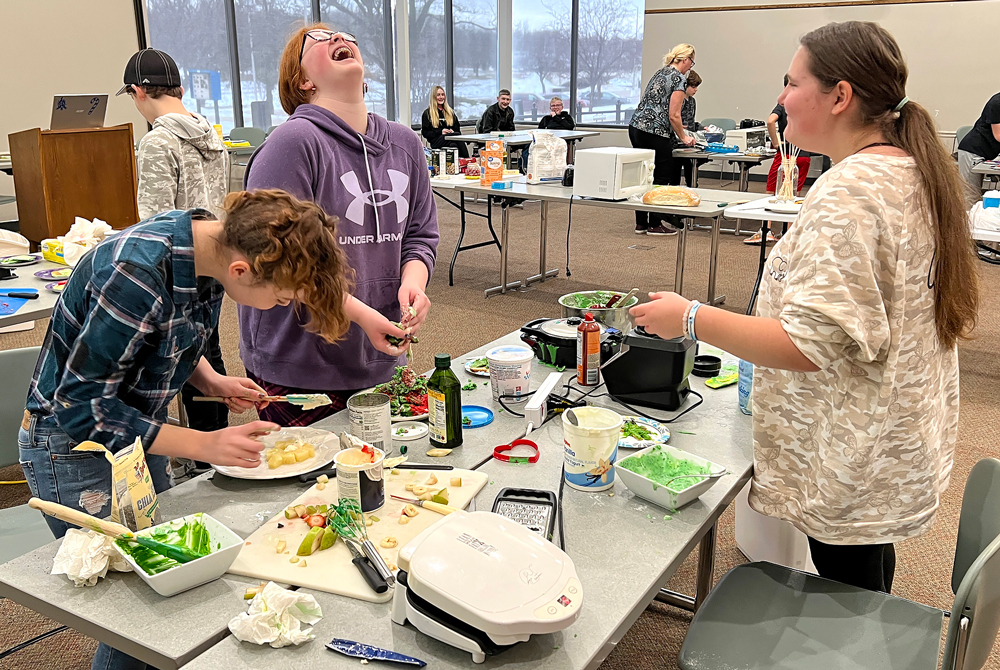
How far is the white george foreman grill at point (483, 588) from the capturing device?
3.25 ft

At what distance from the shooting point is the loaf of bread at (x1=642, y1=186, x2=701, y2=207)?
Answer: 4.79 meters

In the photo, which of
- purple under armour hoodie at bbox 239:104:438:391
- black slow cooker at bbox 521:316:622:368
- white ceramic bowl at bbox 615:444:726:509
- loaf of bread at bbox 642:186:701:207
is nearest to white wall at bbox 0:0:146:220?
loaf of bread at bbox 642:186:701:207

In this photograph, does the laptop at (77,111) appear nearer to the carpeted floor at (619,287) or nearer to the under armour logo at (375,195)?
Answer: the carpeted floor at (619,287)

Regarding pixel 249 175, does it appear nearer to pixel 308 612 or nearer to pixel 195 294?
pixel 195 294

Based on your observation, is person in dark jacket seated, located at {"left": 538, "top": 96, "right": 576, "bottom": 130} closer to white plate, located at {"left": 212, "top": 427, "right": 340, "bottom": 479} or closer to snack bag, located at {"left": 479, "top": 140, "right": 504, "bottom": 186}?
snack bag, located at {"left": 479, "top": 140, "right": 504, "bottom": 186}

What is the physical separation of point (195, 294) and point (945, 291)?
4.32 ft

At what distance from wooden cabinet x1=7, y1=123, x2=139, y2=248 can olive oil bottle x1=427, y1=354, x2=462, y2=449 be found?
3.31 metres

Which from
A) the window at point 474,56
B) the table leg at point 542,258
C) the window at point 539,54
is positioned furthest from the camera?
the window at point 539,54

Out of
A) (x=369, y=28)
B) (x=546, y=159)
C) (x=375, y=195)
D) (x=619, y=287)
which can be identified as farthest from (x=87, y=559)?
(x=369, y=28)

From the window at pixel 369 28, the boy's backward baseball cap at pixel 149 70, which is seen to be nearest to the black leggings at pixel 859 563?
the boy's backward baseball cap at pixel 149 70

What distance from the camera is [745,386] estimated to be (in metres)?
1.83

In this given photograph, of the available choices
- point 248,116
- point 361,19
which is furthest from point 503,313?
point 361,19

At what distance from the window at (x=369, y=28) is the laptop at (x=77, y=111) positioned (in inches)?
208

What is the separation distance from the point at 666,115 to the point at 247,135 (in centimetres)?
449
